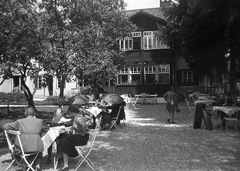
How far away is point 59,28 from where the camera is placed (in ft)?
→ 46.4

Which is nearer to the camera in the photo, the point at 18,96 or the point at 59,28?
the point at 59,28

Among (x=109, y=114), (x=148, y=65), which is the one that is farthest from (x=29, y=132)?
(x=148, y=65)

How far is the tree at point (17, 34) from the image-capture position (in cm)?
991

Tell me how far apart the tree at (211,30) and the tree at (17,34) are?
691 centimetres

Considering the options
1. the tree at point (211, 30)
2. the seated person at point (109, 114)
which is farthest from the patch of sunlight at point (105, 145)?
the tree at point (211, 30)

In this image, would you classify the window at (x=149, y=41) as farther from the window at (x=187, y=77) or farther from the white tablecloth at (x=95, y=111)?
the white tablecloth at (x=95, y=111)

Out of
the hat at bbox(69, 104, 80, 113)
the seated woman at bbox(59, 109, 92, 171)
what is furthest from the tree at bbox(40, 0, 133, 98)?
the seated woman at bbox(59, 109, 92, 171)

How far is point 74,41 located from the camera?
12.8 metres

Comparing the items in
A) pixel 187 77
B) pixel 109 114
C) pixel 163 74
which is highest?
pixel 163 74

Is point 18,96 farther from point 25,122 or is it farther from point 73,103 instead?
point 25,122

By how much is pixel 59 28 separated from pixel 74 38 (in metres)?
1.89

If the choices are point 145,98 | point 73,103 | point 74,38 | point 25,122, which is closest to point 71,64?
point 74,38

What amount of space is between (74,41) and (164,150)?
7.94 meters

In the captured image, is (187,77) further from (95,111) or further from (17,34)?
(17,34)
